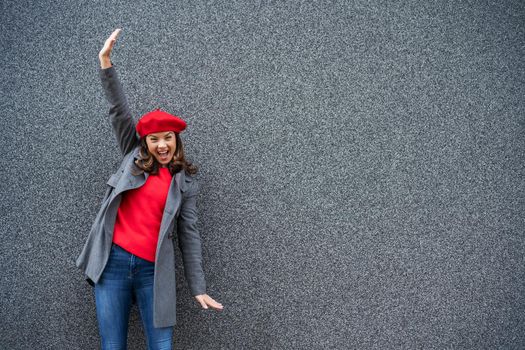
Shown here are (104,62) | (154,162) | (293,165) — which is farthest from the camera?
(293,165)

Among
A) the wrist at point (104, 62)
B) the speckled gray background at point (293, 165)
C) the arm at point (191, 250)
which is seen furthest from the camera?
the speckled gray background at point (293, 165)

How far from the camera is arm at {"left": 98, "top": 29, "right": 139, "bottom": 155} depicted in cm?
117

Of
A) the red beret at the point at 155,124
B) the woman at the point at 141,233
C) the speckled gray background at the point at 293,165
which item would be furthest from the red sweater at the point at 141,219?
the speckled gray background at the point at 293,165

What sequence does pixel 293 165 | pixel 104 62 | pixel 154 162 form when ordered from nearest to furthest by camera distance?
pixel 104 62 → pixel 154 162 → pixel 293 165

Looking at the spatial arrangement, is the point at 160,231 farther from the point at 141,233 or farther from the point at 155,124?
the point at 155,124

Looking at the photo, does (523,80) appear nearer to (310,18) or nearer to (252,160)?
(310,18)

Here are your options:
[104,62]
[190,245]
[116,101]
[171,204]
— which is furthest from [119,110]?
[190,245]

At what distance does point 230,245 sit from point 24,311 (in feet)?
2.72

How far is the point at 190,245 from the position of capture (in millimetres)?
1285

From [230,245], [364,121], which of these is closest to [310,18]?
[364,121]

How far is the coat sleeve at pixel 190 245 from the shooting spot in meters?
1.27

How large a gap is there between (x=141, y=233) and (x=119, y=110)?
0.38m

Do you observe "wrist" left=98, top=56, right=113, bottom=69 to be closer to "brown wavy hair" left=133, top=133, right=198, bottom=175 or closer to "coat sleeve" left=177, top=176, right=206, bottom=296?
"brown wavy hair" left=133, top=133, right=198, bottom=175

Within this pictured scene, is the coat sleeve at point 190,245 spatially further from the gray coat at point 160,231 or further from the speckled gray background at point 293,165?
the speckled gray background at point 293,165
